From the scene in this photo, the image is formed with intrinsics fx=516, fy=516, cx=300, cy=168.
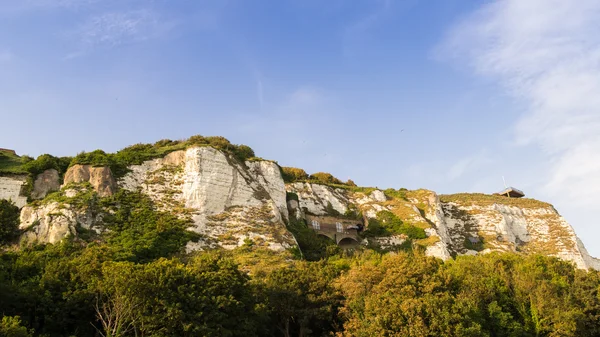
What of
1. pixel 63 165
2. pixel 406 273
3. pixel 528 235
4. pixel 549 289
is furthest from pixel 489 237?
pixel 63 165

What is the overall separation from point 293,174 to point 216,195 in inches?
911

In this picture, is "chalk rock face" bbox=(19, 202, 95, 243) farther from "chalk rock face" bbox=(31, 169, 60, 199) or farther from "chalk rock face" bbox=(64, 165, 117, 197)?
"chalk rock face" bbox=(64, 165, 117, 197)

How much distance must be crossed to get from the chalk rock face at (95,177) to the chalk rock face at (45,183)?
1539 millimetres

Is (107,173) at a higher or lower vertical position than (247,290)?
higher

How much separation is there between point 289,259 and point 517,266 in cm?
1972

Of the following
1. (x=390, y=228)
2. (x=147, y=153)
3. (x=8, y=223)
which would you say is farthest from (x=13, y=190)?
(x=390, y=228)

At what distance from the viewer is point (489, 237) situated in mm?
72188

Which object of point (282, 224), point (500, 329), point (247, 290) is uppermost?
point (282, 224)

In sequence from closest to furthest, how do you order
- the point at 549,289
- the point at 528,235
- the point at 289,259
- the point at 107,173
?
the point at 549,289 → the point at 289,259 → the point at 107,173 → the point at 528,235

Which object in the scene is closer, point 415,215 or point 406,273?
point 406,273

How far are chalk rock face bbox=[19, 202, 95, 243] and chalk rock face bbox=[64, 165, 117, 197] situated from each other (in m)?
4.80

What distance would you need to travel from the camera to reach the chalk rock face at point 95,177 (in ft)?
175

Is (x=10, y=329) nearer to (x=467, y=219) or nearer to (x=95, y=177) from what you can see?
(x=95, y=177)

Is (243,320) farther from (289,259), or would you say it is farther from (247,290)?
(289,259)
